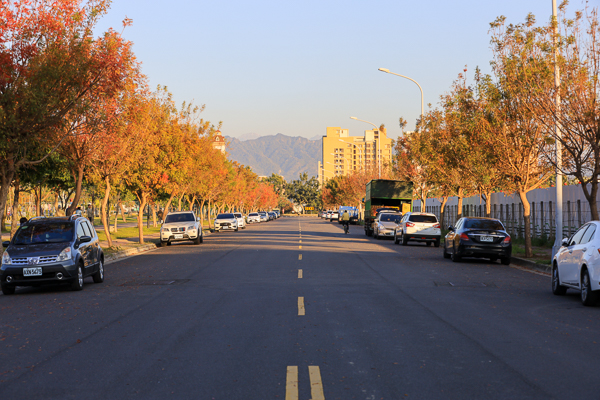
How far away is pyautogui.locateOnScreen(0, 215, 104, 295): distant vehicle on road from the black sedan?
12.4 m

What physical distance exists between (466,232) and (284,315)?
13287 mm

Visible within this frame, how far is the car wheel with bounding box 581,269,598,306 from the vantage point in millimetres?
11953

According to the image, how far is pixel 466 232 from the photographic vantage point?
73.6ft

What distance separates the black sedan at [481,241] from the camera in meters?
22.0

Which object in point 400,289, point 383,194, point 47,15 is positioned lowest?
point 400,289

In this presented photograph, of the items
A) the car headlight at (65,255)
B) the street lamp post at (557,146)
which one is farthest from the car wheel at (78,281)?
the street lamp post at (557,146)

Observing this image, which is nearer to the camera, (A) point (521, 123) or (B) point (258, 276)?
(B) point (258, 276)

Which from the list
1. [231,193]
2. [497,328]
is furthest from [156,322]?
[231,193]

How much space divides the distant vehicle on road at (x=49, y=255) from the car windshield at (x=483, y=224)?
12870 mm

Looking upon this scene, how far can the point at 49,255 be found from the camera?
566 inches

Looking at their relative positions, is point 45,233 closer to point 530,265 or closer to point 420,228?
point 530,265

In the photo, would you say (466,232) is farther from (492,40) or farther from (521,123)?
(492,40)

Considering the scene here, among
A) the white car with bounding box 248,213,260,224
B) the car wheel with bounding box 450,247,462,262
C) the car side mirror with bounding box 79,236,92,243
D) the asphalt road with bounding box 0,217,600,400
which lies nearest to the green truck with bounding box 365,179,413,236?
the car wheel with bounding box 450,247,462,262

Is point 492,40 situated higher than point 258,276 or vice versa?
point 492,40
